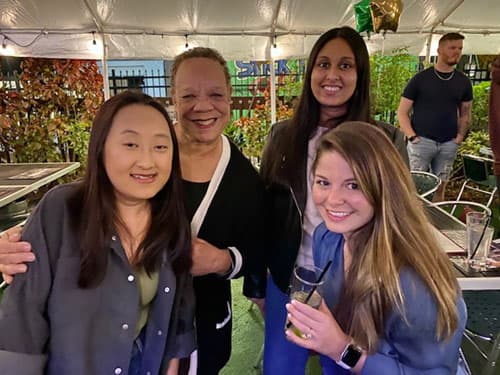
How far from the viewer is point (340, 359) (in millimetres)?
1051

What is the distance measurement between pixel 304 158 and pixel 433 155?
322 centimetres

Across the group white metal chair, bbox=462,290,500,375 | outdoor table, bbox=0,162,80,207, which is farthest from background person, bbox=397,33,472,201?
outdoor table, bbox=0,162,80,207

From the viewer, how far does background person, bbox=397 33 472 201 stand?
13.5 ft

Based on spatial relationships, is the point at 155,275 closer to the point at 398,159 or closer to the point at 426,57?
the point at 398,159

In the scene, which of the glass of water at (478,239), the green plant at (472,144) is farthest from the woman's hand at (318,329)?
the green plant at (472,144)

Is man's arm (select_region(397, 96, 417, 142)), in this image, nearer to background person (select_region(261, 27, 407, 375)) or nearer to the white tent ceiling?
the white tent ceiling

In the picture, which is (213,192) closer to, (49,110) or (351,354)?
(351,354)

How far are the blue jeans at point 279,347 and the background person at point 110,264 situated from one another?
57 centimetres

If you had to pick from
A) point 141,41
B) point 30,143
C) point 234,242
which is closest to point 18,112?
point 30,143

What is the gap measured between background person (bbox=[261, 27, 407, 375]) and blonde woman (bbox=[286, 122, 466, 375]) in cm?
44

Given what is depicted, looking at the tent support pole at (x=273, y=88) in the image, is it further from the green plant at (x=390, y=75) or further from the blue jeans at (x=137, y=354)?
the blue jeans at (x=137, y=354)

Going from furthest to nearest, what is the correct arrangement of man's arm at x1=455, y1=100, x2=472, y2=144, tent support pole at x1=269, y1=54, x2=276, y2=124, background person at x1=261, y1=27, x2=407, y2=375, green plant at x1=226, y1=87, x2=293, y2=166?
green plant at x1=226, y1=87, x2=293, y2=166 < tent support pole at x1=269, y1=54, x2=276, y2=124 < man's arm at x1=455, y1=100, x2=472, y2=144 < background person at x1=261, y1=27, x2=407, y2=375

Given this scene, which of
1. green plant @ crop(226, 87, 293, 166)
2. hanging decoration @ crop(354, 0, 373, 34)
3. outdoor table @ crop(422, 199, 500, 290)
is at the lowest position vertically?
outdoor table @ crop(422, 199, 500, 290)

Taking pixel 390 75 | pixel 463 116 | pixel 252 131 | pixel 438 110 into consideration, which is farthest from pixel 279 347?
pixel 390 75
